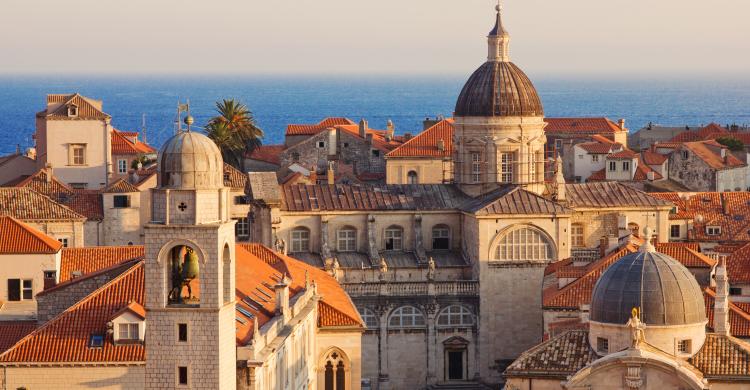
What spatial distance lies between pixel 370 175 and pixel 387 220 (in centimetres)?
4176

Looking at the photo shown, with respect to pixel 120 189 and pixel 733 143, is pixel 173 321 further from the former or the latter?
pixel 733 143

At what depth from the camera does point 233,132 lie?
13650 centimetres

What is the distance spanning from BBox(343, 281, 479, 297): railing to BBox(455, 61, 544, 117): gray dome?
9.04 meters

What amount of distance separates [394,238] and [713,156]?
185 feet

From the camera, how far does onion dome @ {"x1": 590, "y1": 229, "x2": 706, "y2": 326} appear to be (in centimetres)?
6291

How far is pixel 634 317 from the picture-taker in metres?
61.1

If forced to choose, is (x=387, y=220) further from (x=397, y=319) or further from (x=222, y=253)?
(x=222, y=253)

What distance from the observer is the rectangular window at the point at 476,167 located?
314 feet

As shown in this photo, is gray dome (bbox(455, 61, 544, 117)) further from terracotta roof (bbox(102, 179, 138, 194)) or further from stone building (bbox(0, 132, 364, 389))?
stone building (bbox(0, 132, 364, 389))

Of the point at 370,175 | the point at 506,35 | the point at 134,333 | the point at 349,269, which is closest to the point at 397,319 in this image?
the point at 349,269

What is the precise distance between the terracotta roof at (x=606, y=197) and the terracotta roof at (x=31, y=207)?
22273mm

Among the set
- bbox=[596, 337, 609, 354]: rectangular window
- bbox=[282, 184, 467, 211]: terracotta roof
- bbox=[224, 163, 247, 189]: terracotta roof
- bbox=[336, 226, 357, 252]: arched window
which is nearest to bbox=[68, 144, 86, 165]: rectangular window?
bbox=[224, 163, 247, 189]: terracotta roof

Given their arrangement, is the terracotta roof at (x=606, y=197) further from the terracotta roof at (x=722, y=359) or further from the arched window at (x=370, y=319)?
the terracotta roof at (x=722, y=359)

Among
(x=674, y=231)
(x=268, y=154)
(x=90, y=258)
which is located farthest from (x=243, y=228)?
(x=268, y=154)
